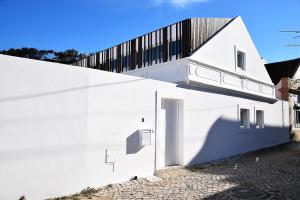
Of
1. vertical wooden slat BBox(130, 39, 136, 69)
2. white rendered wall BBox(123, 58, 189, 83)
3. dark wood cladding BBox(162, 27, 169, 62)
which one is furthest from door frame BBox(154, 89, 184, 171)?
vertical wooden slat BBox(130, 39, 136, 69)

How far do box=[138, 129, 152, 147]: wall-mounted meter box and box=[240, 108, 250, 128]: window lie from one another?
8263 millimetres

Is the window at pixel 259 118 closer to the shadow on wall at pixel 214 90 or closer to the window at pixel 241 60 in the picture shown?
the shadow on wall at pixel 214 90

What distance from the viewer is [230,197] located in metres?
6.29

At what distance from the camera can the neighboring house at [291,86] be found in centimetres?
2102

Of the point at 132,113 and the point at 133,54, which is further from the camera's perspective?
the point at 133,54

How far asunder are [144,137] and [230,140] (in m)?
6.42

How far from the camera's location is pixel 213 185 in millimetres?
7398

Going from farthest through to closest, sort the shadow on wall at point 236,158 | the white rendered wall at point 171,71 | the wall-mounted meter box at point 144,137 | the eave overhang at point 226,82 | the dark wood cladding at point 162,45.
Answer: the dark wood cladding at point 162,45 < the eave overhang at point 226,82 < the white rendered wall at point 171,71 < the wall-mounted meter box at point 144,137 < the shadow on wall at point 236,158

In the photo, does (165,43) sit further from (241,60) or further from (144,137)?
(144,137)

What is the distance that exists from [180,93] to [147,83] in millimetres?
1785

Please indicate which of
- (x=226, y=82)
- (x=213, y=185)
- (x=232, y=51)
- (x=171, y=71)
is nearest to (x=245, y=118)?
(x=226, y=82)

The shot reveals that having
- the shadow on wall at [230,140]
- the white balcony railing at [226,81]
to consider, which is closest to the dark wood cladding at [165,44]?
the white balcony railing at [226,81]

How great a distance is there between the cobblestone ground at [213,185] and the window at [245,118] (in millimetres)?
4502

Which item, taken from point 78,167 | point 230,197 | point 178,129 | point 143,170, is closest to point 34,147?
point 78,167
